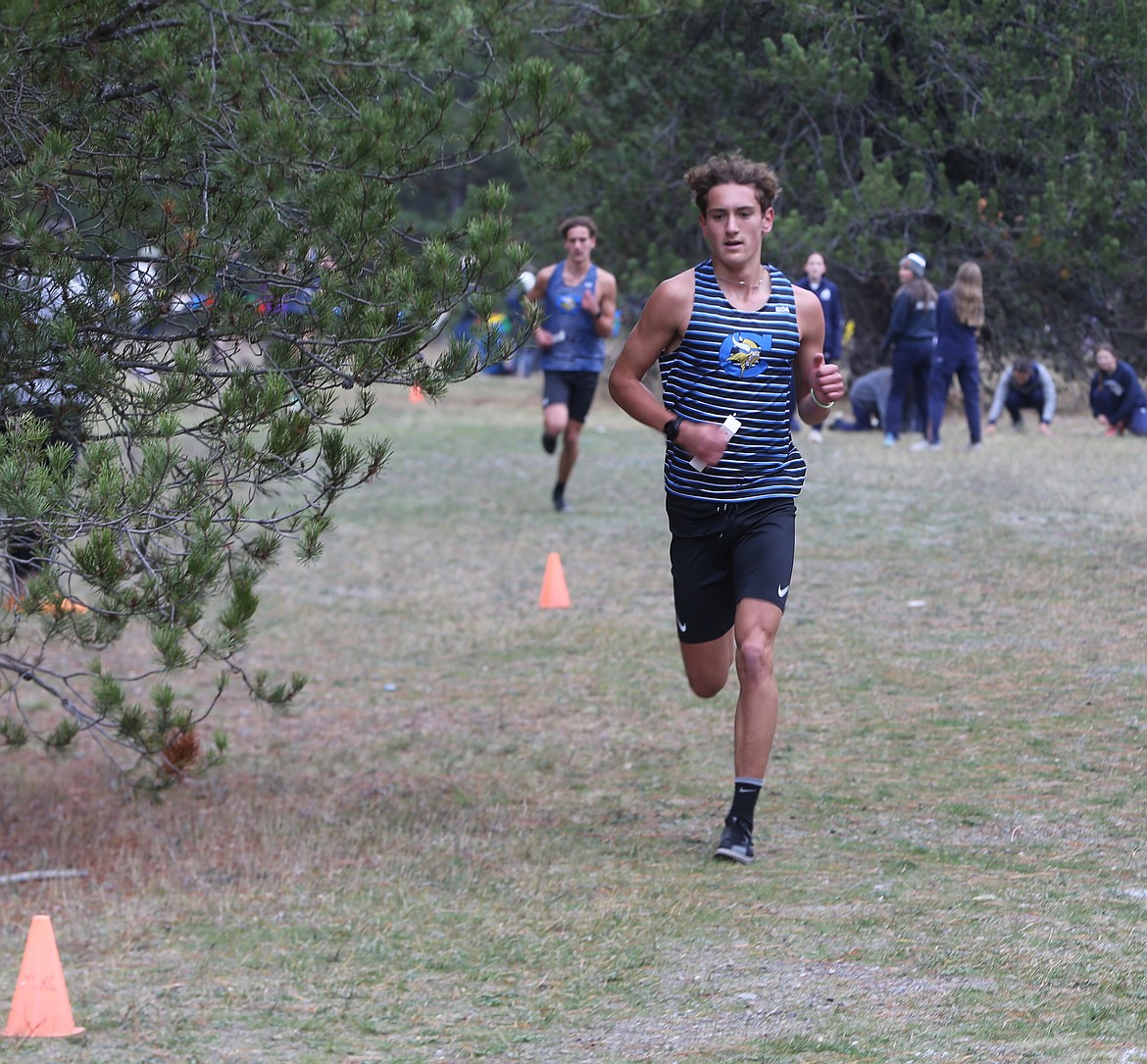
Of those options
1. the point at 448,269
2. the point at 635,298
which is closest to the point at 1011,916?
the point at 448,269

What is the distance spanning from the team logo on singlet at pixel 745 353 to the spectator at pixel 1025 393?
13.3 metres

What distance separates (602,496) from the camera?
588 inches

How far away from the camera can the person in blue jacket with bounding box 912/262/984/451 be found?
15.7 metres

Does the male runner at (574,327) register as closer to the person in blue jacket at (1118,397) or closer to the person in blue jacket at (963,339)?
the person in blue jacket at (963,339)

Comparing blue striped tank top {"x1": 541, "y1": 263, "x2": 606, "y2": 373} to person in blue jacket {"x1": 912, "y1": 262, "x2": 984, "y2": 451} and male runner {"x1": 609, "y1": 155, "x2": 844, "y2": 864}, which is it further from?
male runner {"x1": 609, "y1": 155, "x2": 844, "y2": 864}

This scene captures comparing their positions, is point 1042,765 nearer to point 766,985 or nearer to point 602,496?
point 766,985

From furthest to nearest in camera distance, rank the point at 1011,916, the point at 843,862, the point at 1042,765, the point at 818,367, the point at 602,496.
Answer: the point at 602,496 → the point at 1042,765 → the point at 843,862 → the point at 818,367 → the point at 1011,916

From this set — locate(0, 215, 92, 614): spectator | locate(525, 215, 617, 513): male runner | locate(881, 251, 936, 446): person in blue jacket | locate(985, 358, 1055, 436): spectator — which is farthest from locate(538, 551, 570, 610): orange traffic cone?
locate(985, 358, 1055, 436): spectator

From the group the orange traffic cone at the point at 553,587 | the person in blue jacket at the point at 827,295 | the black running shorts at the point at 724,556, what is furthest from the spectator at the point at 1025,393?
the black running shorts at the point at 724,556

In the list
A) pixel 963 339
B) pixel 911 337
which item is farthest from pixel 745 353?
pixel 911 337

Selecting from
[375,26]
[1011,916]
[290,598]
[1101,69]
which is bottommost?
[290,598]

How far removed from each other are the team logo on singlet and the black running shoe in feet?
4.93

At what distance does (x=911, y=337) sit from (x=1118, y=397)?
2577 mm

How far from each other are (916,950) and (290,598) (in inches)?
316
